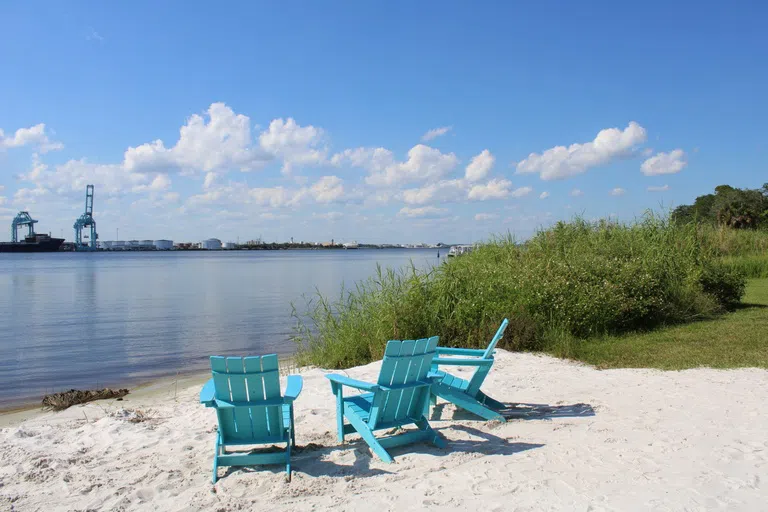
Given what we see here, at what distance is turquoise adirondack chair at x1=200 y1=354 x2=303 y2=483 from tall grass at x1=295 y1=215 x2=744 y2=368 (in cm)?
532

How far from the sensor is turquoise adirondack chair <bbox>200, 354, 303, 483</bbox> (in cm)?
486

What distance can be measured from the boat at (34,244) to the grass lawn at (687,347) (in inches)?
5350

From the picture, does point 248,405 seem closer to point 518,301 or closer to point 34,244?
point 518,301

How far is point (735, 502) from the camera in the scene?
13.2 ft

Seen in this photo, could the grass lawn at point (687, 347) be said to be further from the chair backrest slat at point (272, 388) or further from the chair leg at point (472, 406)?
the chair backrest slat at point (272, 388)

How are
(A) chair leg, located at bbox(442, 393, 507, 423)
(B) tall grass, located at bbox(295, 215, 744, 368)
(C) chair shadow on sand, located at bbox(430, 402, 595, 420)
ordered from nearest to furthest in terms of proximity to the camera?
(A) chair leg, located at bbox(442, 393, 507, 423) → (C) chair shadow on sand, located at bbox(430, 402, 595, 420) → (B) tall grass, located at bbox(295, 215, 744, 368)

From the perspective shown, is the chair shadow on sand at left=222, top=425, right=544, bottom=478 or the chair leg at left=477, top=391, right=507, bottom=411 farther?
the chair leg at left=477, top=391, right=507, bottom=411

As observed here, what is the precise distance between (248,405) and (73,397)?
628 cm

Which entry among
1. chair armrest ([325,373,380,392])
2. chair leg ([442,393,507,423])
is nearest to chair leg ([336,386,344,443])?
chair armrest ([325,373,380,392])

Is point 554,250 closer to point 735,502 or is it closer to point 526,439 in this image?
point 526,439

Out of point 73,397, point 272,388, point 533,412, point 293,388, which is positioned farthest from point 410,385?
point 73,397

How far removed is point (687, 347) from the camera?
10.2m

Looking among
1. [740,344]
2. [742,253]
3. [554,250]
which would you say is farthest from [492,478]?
[742,253]

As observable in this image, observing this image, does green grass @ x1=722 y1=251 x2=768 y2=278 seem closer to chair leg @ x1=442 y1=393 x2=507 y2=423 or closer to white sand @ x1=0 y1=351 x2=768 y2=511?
white sand @ x1=0 y1=351 x2=768 y2=511
